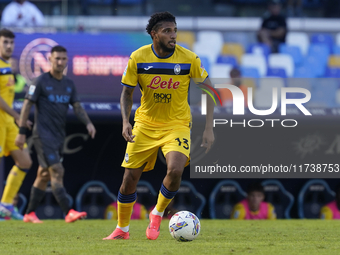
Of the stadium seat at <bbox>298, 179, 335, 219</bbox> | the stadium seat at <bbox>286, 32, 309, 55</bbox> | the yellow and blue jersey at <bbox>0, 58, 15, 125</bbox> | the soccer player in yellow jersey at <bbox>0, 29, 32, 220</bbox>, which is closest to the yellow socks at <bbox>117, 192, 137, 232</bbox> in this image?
the soccer player in yellow jersey at <bbox>0, 29, 32, 220</bbox>

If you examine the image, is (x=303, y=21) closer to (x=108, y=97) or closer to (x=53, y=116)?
(x=108, y=97)

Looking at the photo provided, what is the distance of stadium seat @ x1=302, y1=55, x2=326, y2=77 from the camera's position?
12.0 m

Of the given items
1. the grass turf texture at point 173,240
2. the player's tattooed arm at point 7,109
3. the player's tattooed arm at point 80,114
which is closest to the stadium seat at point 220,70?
the player's tattooed arm at point 80,114

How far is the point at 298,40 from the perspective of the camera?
12.9 m

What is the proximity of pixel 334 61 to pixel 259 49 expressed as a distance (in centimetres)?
169

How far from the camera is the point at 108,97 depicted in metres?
8.56

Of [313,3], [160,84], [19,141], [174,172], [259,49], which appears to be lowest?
[19,141]

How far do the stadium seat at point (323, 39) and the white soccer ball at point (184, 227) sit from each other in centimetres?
854

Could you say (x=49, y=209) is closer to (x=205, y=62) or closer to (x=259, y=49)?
(x=205, y=62)

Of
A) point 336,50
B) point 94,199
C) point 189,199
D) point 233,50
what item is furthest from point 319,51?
point 94,199

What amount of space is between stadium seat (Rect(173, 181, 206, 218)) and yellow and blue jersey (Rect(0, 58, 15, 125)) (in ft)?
9.75

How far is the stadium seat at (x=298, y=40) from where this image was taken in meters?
12.8

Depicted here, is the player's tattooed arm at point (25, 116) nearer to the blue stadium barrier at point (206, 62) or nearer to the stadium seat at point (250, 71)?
the blue stadium barrier at point (206, 62)

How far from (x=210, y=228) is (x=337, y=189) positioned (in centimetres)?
359
